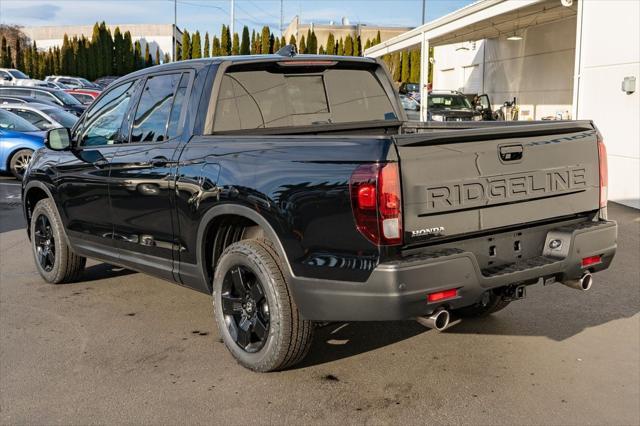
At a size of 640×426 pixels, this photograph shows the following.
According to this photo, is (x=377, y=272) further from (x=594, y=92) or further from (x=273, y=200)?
(x=594, y=92)

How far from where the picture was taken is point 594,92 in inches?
530

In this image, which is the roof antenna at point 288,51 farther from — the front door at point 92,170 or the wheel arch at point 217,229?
the wheel arch at point 217,229

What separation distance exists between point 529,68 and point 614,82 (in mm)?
14355

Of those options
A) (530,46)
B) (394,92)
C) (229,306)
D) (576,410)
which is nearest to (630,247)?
(394,92)

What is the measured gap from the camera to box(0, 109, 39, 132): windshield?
1559cm

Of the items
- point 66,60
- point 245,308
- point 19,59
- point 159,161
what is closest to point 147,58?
point 66,60

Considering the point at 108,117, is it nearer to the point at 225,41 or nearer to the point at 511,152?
the point at 511,152

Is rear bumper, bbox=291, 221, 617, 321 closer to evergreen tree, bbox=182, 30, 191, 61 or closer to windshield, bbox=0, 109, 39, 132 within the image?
windshield, bbox=0, 109, 39, 132

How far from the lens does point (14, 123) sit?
15.8 meters

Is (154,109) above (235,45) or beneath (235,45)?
beneath

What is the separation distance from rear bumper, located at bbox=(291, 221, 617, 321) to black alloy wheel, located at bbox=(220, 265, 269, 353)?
43 cm

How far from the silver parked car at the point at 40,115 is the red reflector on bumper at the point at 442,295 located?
593 inches

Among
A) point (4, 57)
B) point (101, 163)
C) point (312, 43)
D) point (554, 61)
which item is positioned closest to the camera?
point (101, 163)

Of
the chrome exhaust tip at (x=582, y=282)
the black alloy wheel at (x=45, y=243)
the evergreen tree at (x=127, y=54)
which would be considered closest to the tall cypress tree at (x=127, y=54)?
the evergreen tree at (x=127, y=54)
